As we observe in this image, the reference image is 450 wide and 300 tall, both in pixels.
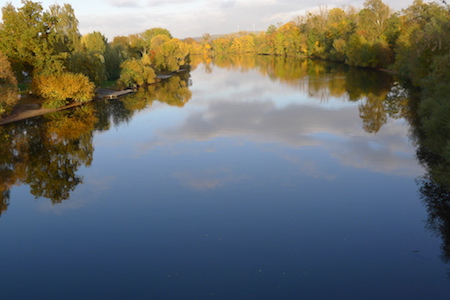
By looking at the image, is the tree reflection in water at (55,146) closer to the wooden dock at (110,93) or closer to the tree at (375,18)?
the wooden dock at (110,93)

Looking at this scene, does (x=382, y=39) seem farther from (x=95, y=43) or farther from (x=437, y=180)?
(x=437, y=180)

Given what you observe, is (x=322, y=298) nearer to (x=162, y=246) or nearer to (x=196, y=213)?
(x=162, y=246)

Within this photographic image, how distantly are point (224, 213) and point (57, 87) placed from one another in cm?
3063

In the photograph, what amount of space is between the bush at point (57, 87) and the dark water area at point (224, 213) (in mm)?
9449

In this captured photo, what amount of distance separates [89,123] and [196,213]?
69.6 ft

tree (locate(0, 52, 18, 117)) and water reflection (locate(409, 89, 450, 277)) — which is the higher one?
tree (locate(0, 52, 18, 117))

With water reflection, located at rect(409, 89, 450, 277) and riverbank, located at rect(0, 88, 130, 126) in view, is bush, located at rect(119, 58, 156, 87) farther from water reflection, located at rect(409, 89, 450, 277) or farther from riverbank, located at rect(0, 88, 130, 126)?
water reflection, located at rect(409, 89, 450, 277)

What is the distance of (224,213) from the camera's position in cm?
1470

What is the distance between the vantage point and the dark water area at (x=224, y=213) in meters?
10.7

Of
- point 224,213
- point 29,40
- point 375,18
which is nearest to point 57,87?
point 29,40

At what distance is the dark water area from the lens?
35.1 feet

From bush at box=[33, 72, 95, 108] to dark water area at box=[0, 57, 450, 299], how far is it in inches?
372

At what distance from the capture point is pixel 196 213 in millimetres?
14789

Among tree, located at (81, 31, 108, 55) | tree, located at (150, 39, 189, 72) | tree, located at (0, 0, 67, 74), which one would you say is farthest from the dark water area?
tree, located at (150, 39, 189, 72)
